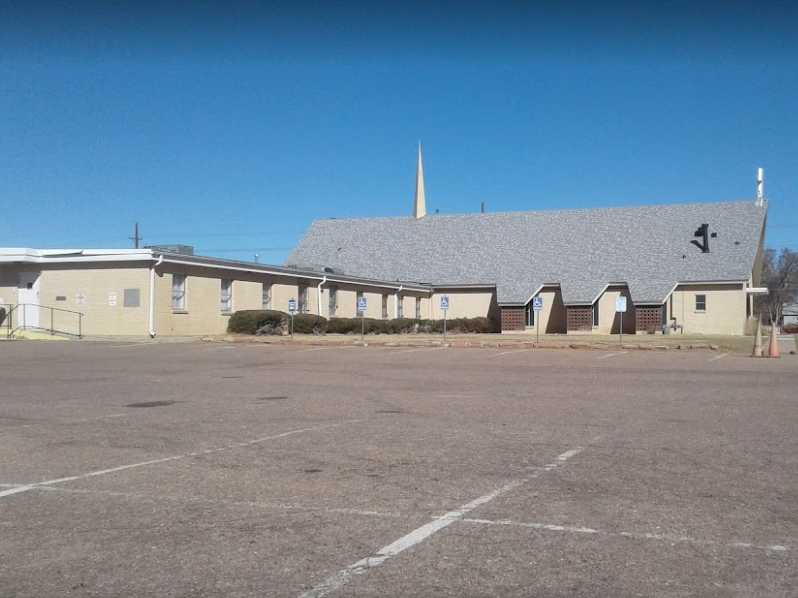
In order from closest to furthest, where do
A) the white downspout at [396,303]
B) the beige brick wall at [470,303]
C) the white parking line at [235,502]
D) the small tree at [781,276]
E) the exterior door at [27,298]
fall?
the white parking line at [235,502]
the exterior door at [27,298]
the white downspout at [396,303]
the beige brick wall at [470,303]
the small tree at [781,276]

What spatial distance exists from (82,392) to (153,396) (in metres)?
1.56

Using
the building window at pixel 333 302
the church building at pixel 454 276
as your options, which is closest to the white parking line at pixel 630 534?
the church building at pixel 454 276

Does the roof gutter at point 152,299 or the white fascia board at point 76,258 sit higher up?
the white fascia board at point 76,258

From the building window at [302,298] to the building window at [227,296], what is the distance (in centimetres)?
567

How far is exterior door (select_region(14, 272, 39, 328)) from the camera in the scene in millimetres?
35188

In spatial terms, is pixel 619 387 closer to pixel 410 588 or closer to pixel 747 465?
pixel 747 465

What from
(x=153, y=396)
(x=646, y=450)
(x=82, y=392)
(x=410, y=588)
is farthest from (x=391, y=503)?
(x=82, y=392)

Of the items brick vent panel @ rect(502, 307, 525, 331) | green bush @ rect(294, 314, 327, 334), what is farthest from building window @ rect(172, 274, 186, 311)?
brick vent panel @ rect(502, 307, 525, 331)

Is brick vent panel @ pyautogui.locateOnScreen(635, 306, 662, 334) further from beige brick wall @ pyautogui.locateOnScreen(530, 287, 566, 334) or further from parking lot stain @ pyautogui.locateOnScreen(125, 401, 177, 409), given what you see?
parking lot stain @ pyautogui.locateOnScreen(125, 401, 177, 409)

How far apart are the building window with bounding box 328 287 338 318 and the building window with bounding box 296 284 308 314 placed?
1858mm

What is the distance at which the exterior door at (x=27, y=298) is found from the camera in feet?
115

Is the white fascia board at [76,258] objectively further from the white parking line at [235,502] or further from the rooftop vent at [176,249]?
the white parking line at [235,502]

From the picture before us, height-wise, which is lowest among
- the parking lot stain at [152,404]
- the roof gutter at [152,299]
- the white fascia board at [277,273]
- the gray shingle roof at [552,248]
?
the parking lot stain at [152,404]

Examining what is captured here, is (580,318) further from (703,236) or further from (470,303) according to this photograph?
(703,236)
